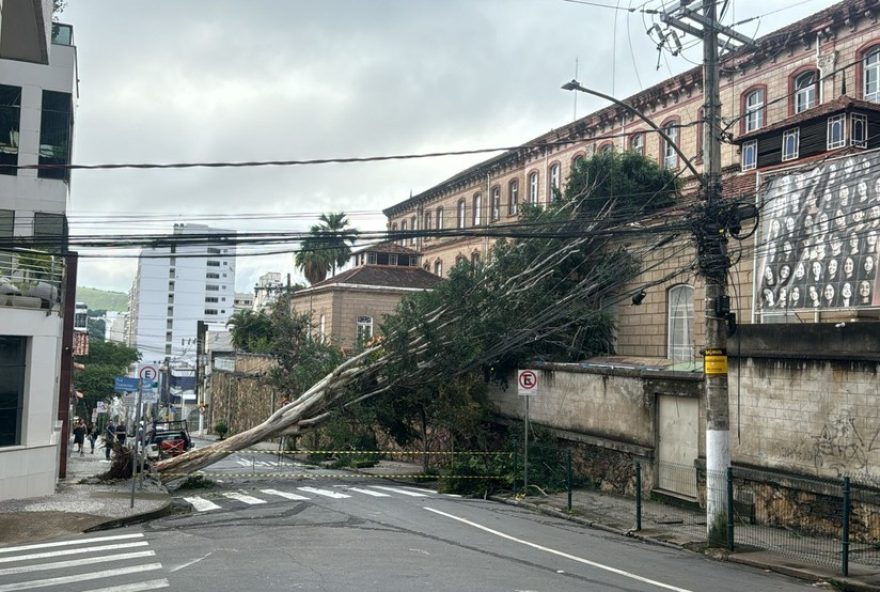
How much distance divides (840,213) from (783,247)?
140 cm

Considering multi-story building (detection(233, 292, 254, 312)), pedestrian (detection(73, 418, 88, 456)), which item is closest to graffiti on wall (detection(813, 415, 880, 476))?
pedestrian (detection(73, 418, 88, 456))

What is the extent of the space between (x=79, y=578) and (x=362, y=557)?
11.8 feet

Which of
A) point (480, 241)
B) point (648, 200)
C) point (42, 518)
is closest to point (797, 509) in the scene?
point (42, 518)

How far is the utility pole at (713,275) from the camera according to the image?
1344 centimetres

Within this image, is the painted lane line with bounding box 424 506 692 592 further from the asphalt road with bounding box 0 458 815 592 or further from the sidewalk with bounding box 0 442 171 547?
the sidewalk with bounding box 0 442 171 547

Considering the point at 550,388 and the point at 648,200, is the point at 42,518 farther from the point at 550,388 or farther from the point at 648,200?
the point at 648,200

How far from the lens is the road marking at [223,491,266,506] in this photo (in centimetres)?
1730

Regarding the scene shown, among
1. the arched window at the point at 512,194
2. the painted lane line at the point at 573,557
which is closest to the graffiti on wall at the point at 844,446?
the painted lane line at the point at 573,557

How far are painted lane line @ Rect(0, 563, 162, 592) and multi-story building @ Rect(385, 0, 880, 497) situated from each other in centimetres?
748

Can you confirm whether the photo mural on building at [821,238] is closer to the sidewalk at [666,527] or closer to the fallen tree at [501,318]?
the fallen tree at [501,318]

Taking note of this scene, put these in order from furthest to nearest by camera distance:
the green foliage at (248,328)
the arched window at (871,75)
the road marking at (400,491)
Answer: the green foliage at (248,328) < the arched window at (871,75) < the road marking at (400,491)

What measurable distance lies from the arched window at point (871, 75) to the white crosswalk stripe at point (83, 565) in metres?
31.6

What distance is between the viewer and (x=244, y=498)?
18.1 metres

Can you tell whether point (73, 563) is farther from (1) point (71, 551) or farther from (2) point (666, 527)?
(2) point (666, 527)
